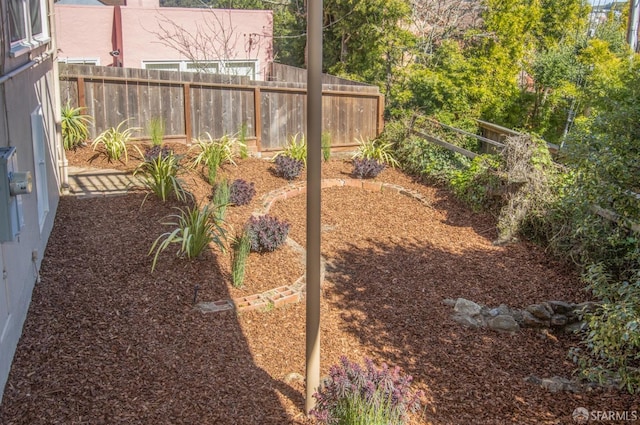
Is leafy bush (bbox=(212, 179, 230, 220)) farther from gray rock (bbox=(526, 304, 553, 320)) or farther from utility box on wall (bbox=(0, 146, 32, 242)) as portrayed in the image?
gray rock (bbox=(526, 304, 553, 320))

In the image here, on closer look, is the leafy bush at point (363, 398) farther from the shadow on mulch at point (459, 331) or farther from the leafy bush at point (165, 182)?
the leafy bush at point (165, 182)

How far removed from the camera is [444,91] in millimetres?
11164

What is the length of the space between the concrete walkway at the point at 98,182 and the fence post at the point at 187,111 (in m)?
2.04

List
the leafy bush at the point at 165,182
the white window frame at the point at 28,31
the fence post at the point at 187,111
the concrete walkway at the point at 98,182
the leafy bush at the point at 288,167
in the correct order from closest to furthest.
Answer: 1. the white window frame at the point at 28,31
2. the leafy bush at the point at 165,182
3. the concrete walkway at the point at 98,182
4. the leafy bush at the point at 288,167
5. the fence post at the point at 187,111

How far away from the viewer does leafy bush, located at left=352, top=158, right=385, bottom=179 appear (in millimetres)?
9844

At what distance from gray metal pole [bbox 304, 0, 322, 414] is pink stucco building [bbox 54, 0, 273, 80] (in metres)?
13.0

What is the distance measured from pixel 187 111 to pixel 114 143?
1.68m

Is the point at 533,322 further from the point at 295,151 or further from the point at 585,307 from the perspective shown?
the point at 295,151

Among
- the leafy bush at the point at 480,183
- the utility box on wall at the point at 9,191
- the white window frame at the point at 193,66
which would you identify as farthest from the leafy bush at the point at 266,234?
the white window frame at the point at 193,66

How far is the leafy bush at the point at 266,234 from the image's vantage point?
6.32 m

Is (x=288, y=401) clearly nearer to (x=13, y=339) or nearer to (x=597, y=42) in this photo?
(x=13, y=339)

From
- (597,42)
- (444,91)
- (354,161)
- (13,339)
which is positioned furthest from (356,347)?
(597,42)

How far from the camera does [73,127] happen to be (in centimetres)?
962

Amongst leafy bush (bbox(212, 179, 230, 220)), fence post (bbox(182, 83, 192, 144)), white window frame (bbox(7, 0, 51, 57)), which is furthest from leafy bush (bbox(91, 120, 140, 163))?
leafy bush (bbox(212, 179, 230, 220))
